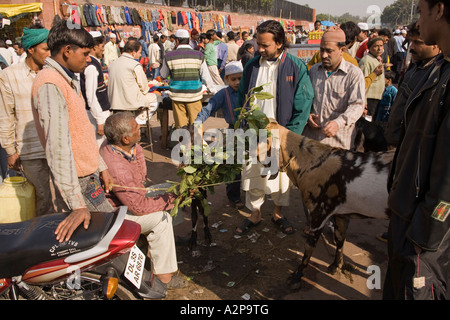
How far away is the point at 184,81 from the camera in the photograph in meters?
7.23

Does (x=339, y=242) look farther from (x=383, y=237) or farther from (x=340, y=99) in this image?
(x=340, y=99)

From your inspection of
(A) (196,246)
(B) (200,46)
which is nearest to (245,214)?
(A) (196,246)

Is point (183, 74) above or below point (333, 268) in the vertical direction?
above

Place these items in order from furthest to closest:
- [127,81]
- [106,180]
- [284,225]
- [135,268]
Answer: [127,81] < [284,225] < [106,180] < [135,268]

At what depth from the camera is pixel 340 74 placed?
4090mm

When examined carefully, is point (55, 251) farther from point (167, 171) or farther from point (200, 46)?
point (200, 46)

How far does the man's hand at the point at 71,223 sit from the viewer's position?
2467 mm

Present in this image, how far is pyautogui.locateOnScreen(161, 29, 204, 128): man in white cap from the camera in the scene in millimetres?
7184

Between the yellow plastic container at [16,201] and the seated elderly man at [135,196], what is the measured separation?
83cm

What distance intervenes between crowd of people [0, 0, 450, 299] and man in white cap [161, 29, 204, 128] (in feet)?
4.86

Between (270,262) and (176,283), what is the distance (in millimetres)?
1141

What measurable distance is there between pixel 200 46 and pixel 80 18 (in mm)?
9743

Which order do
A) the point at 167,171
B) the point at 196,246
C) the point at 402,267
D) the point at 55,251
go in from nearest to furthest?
the point at 402,267 < the point at 55,251 < the point at 196,246 < the point at 167,171

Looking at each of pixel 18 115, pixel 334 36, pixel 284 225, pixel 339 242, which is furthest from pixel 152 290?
pixel 334 36
